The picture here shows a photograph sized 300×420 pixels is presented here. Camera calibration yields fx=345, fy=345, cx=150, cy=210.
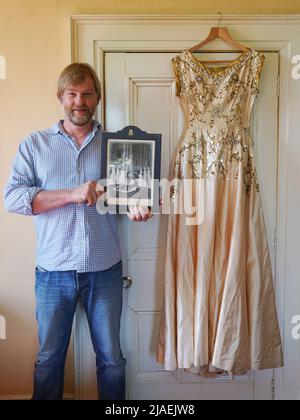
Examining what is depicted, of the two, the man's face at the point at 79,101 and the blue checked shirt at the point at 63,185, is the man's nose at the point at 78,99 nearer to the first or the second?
the man's face at the point at 79,101

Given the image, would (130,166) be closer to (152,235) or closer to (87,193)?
(87,193)

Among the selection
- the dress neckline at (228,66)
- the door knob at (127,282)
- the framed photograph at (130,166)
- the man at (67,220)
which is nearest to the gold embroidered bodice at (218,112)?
the dress neckline at (228,66)

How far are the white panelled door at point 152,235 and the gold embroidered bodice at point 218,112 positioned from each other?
0.09 metres

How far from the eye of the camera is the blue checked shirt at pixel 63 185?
1.26 meters

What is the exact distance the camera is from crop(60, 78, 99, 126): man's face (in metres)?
1.24

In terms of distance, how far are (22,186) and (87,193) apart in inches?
10.0

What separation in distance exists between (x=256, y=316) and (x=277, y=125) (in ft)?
2.63

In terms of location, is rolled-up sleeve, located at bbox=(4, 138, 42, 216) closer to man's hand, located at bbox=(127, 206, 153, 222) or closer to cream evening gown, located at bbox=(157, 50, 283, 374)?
Answer: man's hand, located at bbox=(127, 206, 153, 222)

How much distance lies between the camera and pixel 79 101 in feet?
4.04

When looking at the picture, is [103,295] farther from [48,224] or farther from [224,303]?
[224,303]

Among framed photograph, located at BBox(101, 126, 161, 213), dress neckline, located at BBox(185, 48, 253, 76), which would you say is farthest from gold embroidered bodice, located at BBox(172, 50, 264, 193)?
framed photograph, located at BBox(101, 126, 161, 213)

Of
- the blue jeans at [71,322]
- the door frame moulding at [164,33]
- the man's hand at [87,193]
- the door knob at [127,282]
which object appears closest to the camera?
the man's hand at [87,193]

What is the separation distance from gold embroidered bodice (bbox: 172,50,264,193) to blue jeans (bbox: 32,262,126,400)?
0.55m
